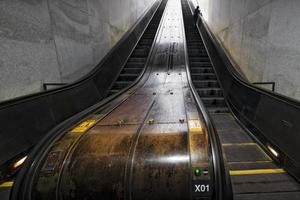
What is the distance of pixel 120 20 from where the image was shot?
20.4 ft

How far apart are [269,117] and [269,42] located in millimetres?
1712

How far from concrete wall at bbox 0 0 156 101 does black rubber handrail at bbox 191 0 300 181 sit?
3.17 m

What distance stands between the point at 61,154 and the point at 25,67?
168 cm

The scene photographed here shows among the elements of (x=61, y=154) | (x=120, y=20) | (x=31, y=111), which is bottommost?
(x=61, y=154)

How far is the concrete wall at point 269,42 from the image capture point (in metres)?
2.67

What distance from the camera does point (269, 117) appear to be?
Result: 211 centimetres

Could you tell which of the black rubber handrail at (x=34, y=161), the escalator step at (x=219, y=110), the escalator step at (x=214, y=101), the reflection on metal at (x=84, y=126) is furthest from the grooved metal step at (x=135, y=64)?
the black rubber handrail at (x=34, y=161)

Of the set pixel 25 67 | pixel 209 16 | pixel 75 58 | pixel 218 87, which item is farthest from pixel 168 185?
pixel 209 16

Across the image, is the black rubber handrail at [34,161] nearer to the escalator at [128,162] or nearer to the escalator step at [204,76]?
the escalator at [128,162]

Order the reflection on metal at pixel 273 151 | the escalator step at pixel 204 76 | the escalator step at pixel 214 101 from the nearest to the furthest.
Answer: the reflection on metal at pixel 273 151 → the escalator step at pixel 214 101 → the escalator step at pixel 204 76

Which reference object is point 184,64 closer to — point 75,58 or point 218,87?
point 218,87

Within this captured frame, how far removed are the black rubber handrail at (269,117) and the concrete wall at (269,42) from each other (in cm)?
59

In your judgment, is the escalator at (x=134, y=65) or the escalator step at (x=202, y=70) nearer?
the escalator at (x=134, y=65)

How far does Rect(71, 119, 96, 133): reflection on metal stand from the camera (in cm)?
157
